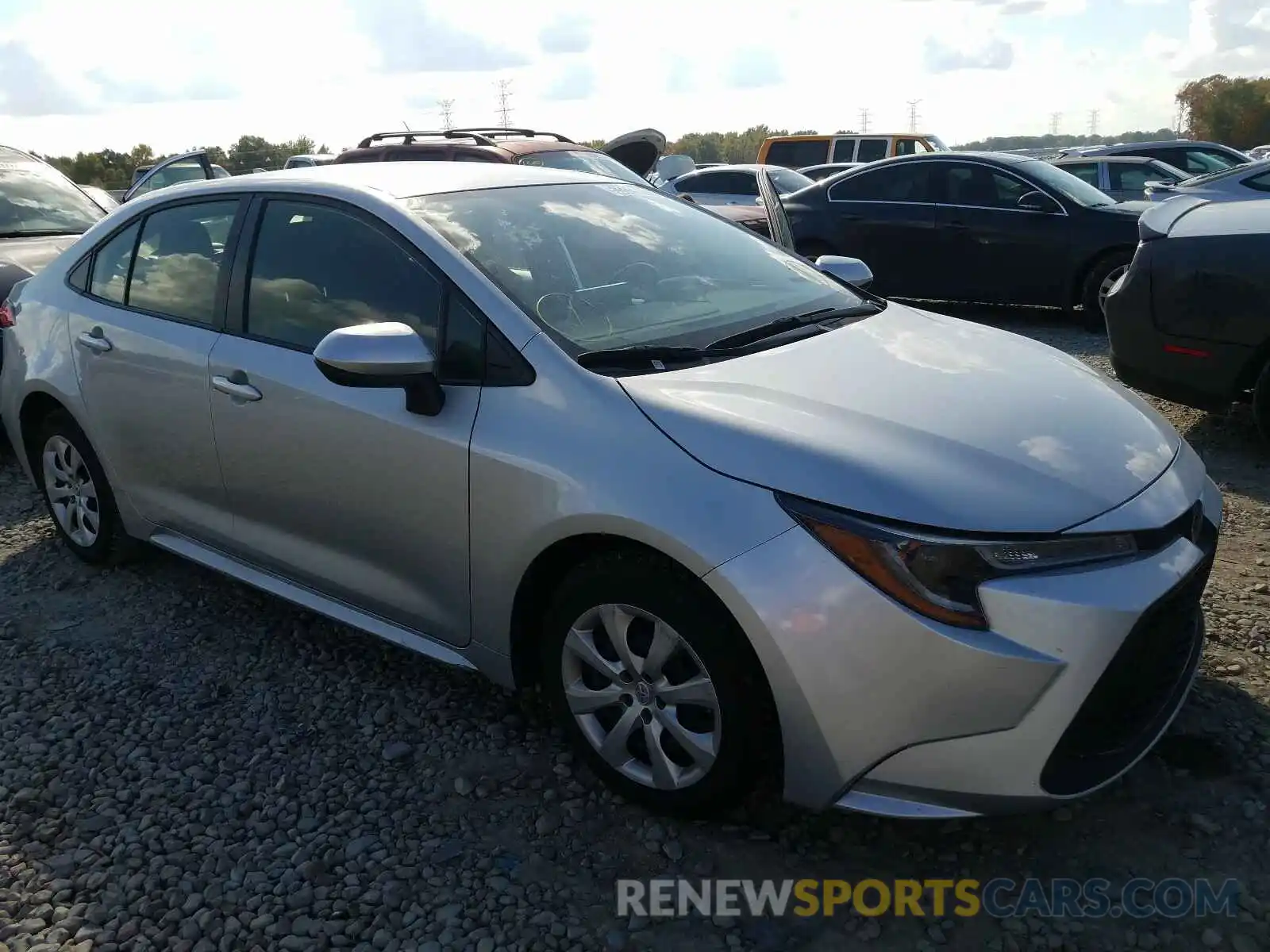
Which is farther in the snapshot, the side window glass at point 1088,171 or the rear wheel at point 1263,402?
the side window glass at point 1088,171

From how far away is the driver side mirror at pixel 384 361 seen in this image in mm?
2760

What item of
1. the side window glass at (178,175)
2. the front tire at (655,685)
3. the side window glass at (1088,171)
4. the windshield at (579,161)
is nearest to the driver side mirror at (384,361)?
the front tire at (655,685)

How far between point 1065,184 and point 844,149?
10.8 meters

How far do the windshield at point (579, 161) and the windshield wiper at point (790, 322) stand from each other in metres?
5.27

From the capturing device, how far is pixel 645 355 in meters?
2.84

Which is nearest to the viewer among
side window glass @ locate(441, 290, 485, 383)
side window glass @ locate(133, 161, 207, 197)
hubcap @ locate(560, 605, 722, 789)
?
hubcap @ locate(560, 605, 722, 789)

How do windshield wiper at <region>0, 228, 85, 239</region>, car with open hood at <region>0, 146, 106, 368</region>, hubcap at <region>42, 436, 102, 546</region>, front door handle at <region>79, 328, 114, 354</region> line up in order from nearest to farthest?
1. front door handle at <region>79, 328, 114, 354</region>
2. hubcap at <region>42, 436, 102, 546</region>
3. car with open hood at <region>0, 146, 106, 368</region>
4. windshield wiper at <region>0, 228, 85, 239</region>

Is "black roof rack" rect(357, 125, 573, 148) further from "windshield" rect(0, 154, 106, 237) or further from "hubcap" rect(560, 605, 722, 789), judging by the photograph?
"hubcap" rect(560, 605, 722, 789)

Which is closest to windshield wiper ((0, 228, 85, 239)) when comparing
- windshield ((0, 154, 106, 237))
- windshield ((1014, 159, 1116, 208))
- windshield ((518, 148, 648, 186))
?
windshield ((0, 154, 106, 237))

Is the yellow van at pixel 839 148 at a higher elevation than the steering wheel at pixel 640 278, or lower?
lower

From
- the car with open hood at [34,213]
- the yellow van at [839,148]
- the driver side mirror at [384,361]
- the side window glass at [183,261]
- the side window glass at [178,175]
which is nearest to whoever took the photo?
the driver side mirror at [384,361]

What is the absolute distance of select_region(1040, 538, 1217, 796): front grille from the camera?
2301 mm

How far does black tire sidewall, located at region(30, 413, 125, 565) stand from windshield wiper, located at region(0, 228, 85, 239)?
10.2 ft

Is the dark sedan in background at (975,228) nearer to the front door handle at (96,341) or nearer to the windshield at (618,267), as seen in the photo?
the windshield at (618,267)
